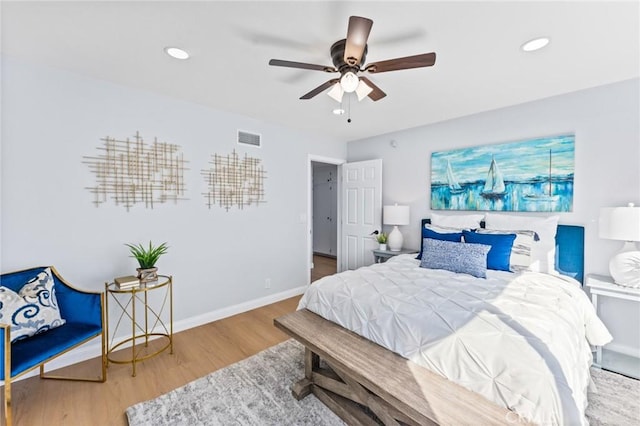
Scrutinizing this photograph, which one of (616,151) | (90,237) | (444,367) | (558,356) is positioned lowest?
(444,367)

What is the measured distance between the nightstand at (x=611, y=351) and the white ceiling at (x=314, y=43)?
1829 millimetres

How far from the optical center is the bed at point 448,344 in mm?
1208

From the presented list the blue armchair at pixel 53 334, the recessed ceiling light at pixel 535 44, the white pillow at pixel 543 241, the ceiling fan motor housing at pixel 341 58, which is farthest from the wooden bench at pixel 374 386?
the recessed ceiling light at pixel 535 44

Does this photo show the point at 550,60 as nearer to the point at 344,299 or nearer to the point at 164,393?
the point at 344,299

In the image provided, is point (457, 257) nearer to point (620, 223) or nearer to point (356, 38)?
point (620, 223)

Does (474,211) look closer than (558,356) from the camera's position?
No

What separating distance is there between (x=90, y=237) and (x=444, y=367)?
297cm

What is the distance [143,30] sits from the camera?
5.71ft

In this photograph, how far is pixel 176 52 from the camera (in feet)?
6.52

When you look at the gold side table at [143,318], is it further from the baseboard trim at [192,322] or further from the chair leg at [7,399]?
the chair leg at [7,399]

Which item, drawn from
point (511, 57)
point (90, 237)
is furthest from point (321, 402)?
point (511, 57)

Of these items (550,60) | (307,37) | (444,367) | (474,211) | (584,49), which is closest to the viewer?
(444,367)

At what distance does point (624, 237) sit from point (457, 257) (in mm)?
1289

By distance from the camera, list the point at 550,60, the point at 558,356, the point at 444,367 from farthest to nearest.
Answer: the point at 550,60, the point at 444,367, the point at 558,356
